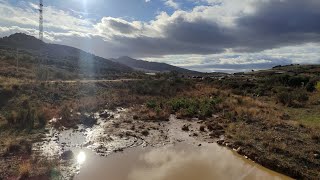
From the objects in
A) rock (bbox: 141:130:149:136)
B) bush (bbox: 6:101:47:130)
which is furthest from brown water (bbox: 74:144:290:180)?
bush (bbox: 6:101:47:130)

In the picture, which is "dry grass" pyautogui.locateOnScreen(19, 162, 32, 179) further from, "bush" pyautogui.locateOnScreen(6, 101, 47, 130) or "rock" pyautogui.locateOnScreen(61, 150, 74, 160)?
"bush" pyautogui.locateOnScreen(6, 101, 47, 130)

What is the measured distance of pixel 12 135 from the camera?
18.8 meters

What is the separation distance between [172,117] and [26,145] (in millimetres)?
13769

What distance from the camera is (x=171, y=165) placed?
52.2 ft

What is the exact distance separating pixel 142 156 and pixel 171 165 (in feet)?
6.19

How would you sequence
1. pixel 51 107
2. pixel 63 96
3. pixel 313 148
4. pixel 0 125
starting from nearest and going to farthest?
pixel 313 148 < pixel 0 125 < pixel 51 107 < pixel 63 96

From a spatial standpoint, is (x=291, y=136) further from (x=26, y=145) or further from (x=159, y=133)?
(x=26, y=145)

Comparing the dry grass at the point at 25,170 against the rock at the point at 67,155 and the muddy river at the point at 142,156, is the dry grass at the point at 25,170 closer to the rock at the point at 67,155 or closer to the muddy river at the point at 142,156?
the muddy river at the point at 142,156

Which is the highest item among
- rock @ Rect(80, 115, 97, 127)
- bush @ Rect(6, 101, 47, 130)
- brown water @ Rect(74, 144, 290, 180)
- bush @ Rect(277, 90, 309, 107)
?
bush @ Rect(277, 90, 309, 107)

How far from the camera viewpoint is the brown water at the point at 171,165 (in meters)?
14.5

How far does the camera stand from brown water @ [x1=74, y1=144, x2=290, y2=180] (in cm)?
1446

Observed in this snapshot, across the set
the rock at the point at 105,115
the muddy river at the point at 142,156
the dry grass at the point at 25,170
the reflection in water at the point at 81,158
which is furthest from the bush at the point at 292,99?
the dry grass at the point at 25,170

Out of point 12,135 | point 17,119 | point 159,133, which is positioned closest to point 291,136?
point 159,133

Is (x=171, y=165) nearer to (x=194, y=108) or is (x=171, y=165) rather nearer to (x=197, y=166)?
(x=197, y=166)
